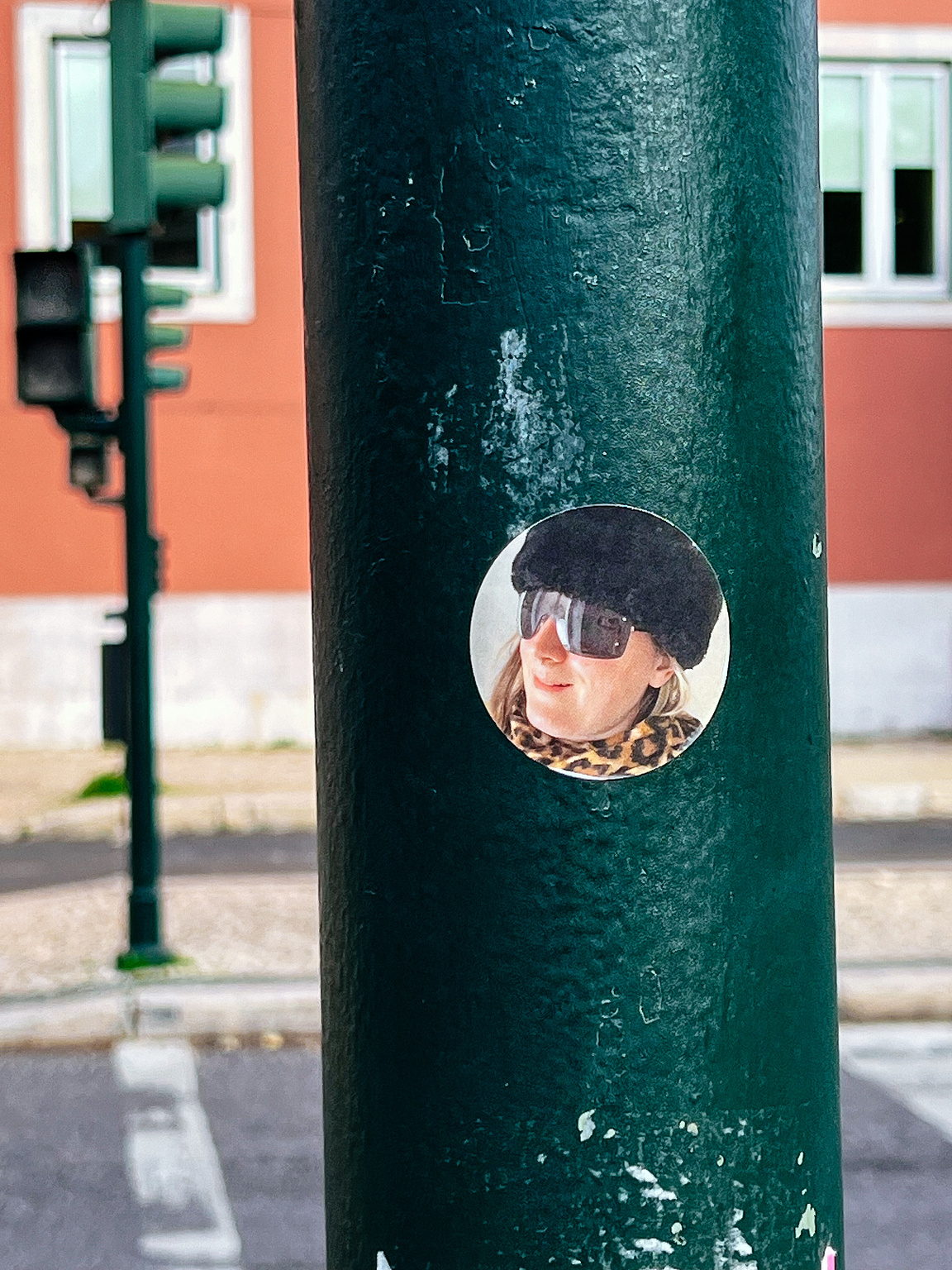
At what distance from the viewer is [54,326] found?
6.92 m

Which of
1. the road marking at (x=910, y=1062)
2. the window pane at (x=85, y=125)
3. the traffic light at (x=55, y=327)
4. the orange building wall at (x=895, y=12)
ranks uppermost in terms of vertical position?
the orange building wall at (x=895, y=12)

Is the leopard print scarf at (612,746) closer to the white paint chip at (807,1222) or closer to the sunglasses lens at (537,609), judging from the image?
the sunglasses lens at (537,609)

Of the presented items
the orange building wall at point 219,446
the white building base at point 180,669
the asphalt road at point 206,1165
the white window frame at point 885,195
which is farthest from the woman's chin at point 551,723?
the white window frame at point 885,195

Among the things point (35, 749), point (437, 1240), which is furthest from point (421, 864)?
point (35, 749)

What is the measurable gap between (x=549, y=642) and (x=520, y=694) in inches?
1.8

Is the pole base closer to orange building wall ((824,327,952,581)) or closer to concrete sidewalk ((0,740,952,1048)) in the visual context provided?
concrete sidewalk ((0,740,952,1048))

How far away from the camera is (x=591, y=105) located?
132cm

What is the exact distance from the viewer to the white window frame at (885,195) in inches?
588

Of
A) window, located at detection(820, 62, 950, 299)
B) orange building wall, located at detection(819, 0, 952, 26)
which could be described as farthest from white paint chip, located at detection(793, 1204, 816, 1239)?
orange building wall, located at detection(819, 0, 952, 26)

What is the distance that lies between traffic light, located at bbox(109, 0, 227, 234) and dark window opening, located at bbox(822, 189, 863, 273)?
9.25m

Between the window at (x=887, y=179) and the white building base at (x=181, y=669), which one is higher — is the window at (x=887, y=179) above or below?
above

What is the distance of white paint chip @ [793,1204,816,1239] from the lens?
139cm

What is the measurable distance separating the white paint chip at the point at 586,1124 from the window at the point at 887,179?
47.4ft

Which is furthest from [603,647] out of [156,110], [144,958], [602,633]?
[156,110]
